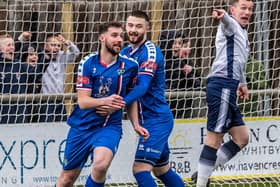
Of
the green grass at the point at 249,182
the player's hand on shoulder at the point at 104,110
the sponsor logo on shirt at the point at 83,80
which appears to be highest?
the sponsor logo on shirt at the point at 83,80

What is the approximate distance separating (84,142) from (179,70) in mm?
3079

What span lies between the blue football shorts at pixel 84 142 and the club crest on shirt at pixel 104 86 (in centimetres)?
29

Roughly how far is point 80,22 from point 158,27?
92 centimetres

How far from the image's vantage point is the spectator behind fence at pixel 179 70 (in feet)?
38.2

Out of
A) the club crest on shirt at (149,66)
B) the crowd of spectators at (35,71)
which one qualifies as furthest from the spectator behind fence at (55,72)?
the club crest on shirt at (149,66)

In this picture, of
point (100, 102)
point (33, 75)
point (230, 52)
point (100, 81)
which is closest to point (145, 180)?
point (100, 102)

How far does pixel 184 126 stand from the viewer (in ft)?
37.3

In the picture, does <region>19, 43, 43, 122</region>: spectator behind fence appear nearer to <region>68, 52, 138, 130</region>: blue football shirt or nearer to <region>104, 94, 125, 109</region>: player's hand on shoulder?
<region>68, 52, 138, 130</region>: blue football shirt

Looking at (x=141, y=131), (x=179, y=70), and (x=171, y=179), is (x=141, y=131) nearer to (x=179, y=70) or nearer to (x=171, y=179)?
(x=171, y=179)

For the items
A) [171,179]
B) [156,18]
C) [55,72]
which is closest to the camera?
[171,179]

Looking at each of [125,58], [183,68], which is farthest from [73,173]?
[183,68]

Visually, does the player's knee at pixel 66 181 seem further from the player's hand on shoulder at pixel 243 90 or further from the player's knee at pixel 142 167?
the player's hand on shoulder at pixel 243 90

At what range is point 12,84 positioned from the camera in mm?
11297

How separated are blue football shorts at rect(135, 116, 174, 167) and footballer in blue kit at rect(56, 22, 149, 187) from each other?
1.03 feet
